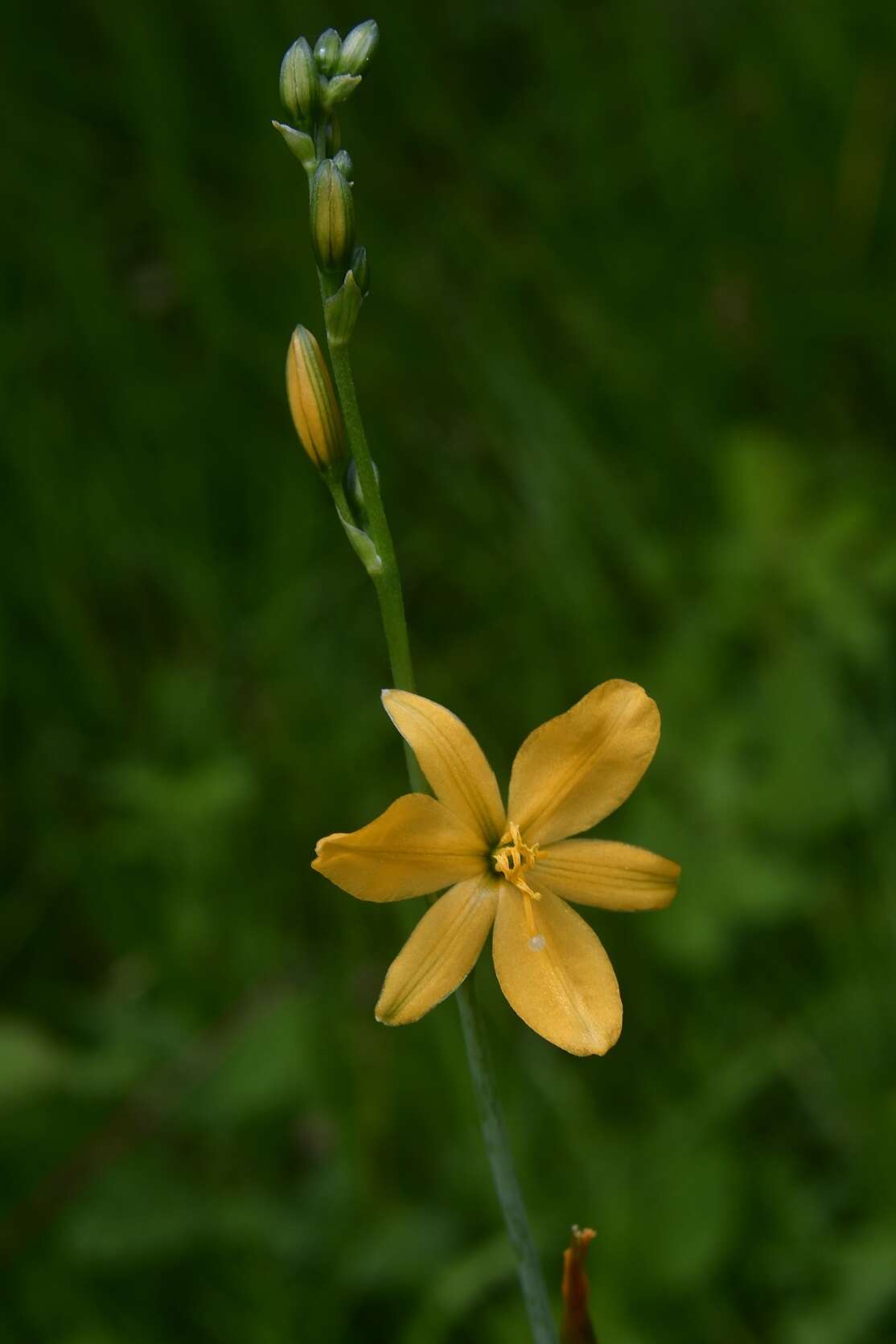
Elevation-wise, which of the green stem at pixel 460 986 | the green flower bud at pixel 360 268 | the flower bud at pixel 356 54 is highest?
the flower bud at pixel 356 54

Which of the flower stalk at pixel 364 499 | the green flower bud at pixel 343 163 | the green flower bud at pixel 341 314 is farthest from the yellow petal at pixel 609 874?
the green flower bud at pixel 343 163

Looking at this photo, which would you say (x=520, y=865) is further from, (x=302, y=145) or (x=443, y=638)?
(x=443, y=638)

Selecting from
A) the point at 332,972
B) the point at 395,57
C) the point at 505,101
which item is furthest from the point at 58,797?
the point at 505,101

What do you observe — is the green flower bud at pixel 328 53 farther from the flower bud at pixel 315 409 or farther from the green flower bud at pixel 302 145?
the flower bud at pixel 315 409

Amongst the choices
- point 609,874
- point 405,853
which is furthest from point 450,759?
point 609,874

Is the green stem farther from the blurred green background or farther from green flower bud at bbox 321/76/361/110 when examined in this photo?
the blurred green background

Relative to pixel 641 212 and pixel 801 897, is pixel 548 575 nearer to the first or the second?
pixel 801 897

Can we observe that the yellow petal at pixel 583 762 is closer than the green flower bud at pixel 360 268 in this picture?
No

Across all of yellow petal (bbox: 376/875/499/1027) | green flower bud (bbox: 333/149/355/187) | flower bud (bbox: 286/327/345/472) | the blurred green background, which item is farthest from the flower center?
the blurred green background
